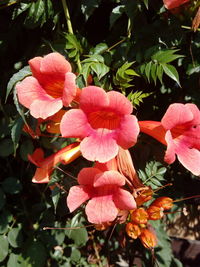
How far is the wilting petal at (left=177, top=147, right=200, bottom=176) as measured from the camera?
131 centimetres

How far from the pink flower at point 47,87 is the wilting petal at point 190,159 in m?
0.50

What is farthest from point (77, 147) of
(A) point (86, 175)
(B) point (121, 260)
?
(B) point (121, 260)

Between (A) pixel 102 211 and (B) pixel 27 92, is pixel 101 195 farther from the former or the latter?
(B) pixel 27 92

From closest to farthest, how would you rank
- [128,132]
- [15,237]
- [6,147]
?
1. [128,132]
2. [6,147]
3. [15,237]

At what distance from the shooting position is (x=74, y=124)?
1.22 meters

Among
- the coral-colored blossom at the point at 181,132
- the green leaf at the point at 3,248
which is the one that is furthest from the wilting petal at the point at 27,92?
the green leaf at the point at 3,248

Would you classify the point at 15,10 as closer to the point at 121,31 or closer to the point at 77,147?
the point at 121,31

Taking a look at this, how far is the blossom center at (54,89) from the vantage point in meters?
1.41

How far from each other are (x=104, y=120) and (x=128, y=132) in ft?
0.68

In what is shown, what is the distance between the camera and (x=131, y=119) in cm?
122

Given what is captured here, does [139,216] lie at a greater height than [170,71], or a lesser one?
lesser

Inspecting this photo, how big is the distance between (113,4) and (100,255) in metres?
2.10

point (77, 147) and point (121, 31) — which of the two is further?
point (121, 31)

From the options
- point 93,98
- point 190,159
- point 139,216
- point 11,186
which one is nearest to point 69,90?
point 93,98
